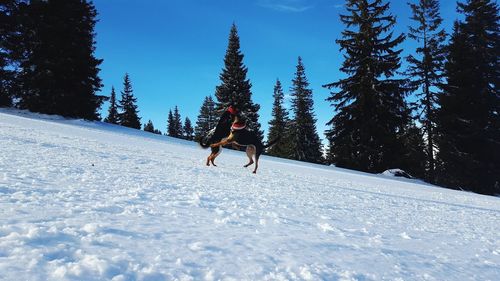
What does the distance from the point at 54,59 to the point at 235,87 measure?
17.0 m

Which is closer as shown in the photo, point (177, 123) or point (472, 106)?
point (472, 106)

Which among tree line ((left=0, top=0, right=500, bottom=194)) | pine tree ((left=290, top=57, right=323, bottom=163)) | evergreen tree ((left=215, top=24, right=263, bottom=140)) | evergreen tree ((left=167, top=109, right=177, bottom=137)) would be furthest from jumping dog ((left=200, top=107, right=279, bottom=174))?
evergreen tree ((left=167, top=109, right=177, bottom=137))

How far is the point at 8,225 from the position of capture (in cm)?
256

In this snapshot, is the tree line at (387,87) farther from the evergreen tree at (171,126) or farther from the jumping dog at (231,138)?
the evergreen tree at (171,126)

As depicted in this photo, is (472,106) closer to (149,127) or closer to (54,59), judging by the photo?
(54,59)

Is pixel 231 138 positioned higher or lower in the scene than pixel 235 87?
lower

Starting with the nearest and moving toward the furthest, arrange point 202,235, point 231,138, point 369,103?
1. point 202,235
2. point 231,138
3. point 369,103

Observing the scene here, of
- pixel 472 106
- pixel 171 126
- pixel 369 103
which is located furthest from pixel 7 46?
pixel 171 126

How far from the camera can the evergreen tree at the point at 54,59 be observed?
76.3 feet

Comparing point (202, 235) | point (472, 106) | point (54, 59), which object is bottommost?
point (202, 235)

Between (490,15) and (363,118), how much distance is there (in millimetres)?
14037

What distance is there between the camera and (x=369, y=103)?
22.6m

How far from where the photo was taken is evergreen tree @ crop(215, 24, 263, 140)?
3334 cm

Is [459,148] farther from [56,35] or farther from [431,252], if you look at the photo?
[56,35]
